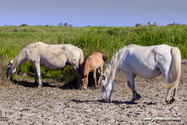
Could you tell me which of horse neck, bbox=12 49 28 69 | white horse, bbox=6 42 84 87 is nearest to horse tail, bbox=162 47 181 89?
white horse, bbox=6 42 84 87

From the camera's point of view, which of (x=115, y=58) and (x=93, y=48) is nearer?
(x=115, y=58)

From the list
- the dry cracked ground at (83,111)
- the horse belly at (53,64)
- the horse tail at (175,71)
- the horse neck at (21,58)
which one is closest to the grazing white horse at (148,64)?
the horse tail at (175,71)

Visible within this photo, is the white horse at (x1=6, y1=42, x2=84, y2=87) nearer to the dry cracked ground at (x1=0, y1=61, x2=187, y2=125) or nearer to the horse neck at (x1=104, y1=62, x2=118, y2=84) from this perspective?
the dry cracked ground at (x1=0, y1=61, x2=187, y2=125)

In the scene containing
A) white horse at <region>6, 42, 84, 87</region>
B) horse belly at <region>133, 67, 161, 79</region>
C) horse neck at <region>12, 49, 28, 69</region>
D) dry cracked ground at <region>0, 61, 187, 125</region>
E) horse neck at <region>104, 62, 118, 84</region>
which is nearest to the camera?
dry cracked ground at <region>0, 61, 187, 125</region>

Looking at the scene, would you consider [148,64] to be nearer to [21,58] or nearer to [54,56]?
[54,56]

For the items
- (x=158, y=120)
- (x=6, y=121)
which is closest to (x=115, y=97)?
(x=158, y=120)

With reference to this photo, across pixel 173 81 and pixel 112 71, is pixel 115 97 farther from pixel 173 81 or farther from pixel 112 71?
pixel 173 81

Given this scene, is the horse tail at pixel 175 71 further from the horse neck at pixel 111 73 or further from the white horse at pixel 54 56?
the white horse at pixel 54 56

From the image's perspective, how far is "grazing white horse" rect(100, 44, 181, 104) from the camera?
5.30 m

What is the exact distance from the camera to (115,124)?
14.6 feet

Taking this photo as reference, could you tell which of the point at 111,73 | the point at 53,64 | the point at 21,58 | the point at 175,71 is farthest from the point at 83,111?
the point at 21,58

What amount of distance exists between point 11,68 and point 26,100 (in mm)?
3220

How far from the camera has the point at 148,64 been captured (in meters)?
5.50

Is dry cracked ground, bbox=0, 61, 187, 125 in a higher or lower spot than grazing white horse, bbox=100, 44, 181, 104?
lower
